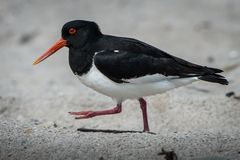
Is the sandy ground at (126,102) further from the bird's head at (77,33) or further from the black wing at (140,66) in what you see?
the bird's head at (77,33)

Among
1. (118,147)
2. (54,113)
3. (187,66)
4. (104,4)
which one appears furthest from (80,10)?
(118,147)

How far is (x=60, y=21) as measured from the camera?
42.8ft

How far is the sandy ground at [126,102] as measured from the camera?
220 inches

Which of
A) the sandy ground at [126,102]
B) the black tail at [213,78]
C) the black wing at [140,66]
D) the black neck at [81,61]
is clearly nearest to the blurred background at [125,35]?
the sandy ground at [126,102]

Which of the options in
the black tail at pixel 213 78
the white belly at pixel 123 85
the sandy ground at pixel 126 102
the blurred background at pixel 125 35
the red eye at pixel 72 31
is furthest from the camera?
the blurred background at pixel 125 35

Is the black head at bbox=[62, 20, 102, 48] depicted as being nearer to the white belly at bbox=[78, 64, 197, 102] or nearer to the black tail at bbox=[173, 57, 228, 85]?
the white belly at bbox=[78, 64, 197, 102]

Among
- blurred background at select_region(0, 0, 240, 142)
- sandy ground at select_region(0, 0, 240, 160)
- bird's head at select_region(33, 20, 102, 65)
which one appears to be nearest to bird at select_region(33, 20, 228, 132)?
bird's head at select_region(33, 20, 102, 65)

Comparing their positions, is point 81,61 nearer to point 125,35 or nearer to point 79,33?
point 79,33

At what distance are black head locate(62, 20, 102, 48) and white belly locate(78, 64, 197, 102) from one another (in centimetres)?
46

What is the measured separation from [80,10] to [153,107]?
5.67 metres

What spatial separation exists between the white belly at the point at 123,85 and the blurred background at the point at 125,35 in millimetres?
1086

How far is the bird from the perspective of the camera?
627cm

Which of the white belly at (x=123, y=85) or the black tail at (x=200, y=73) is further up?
the black tail at (x=200, y=73)

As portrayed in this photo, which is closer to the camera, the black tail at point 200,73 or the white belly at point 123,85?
the white belly at point 123,85
